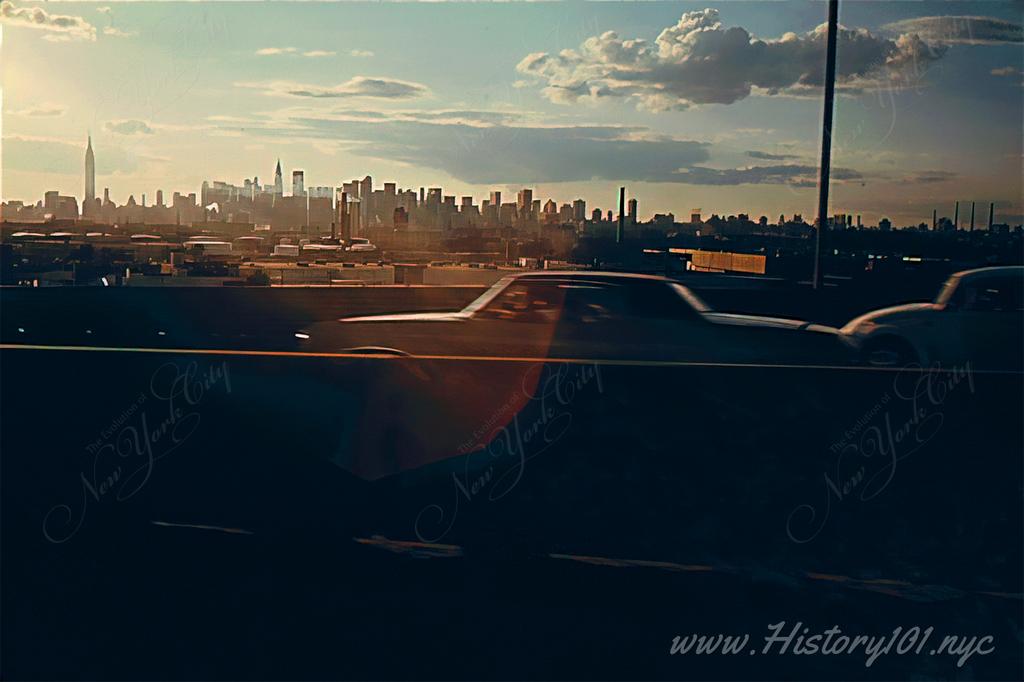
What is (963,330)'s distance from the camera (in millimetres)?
11664

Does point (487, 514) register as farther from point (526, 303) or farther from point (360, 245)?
point (360, 245)

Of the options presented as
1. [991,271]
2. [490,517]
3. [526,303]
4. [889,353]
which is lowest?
[490,517]

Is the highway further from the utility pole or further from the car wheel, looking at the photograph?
the utility pole

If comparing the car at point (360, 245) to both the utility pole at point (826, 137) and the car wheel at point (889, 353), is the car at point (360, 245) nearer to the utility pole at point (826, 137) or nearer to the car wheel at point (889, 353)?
the utility pole at point (826, 137)

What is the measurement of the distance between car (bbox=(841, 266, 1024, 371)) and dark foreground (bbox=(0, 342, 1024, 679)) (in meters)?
6.16

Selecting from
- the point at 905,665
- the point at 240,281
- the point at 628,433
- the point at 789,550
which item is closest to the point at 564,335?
the point at 628,433

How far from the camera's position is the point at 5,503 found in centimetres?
582

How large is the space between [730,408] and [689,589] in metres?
1.26

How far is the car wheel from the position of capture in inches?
460

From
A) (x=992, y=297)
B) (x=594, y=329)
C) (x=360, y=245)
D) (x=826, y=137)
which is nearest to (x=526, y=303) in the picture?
(x=594, y=329)

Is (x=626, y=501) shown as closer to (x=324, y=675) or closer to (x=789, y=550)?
(x=789, y=550)

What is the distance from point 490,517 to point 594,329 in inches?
187

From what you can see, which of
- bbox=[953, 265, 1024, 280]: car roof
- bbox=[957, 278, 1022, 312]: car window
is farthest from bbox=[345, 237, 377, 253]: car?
bbox=[957, 278, 1022, 312]: car window

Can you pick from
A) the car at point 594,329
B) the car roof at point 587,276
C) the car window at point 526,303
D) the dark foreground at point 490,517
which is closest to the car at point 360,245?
the car at point 594,329
